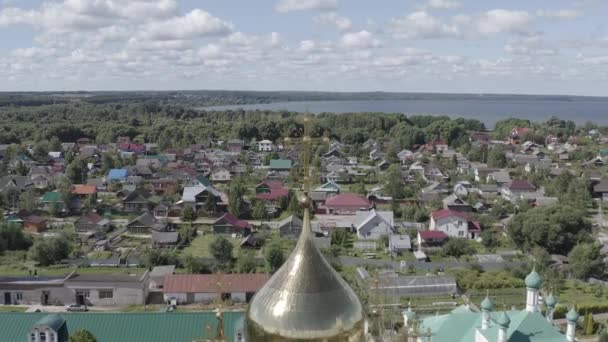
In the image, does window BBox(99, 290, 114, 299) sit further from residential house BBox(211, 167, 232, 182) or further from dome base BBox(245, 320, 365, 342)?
residential house BBox(211, 167, 232, 182)

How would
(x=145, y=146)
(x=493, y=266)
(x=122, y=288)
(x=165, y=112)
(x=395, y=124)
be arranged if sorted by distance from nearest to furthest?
(x=122, y=288)
(x=493, y=266)
(x=145, y=146)
(x=395, y=124)
(x=165, y=112)

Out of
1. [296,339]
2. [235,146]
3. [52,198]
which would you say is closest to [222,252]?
[52,198]

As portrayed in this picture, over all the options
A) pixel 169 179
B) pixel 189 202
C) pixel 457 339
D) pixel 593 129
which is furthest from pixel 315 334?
pixel 593 129

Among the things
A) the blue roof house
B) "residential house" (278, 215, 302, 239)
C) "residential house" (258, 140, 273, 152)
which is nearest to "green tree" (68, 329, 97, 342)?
"residential house" (278, 215, 302, 239)

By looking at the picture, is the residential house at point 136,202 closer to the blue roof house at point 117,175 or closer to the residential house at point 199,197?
the residential house at point 199,197

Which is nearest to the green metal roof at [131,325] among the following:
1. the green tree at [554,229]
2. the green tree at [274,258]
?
the green tree at [274,258]

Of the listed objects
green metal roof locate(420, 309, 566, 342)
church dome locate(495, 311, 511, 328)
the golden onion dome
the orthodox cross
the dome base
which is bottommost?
green metal roof locate(420, 309, 566, 342)

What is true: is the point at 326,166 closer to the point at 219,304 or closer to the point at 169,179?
the point at 169,179
